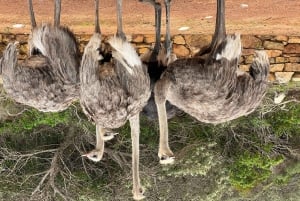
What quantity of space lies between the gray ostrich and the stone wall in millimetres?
1252

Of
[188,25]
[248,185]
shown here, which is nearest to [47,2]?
[188,25]

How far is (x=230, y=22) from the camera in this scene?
275cm

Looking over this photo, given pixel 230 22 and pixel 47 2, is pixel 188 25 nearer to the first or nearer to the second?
pixel 230 22

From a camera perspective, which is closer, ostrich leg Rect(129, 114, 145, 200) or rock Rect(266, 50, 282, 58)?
ostrich leg Rect(129, 114, 145, 200)

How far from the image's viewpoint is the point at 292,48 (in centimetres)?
328

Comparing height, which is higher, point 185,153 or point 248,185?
point 185,153

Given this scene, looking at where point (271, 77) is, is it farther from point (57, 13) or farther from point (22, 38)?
point (57, 13)

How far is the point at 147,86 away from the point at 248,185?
274 centimetres

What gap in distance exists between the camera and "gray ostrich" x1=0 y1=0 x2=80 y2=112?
1748 millimetres

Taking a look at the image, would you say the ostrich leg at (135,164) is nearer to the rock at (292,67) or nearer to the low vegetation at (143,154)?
the rock at (292,67)

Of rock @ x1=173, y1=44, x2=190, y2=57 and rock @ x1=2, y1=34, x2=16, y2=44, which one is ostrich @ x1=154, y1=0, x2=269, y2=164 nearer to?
rock @ x1=173, y1=44, x2=190, y2=57

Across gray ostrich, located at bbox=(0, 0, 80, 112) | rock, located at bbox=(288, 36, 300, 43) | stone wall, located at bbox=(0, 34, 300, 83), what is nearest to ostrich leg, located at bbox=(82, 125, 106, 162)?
gray ostrich, located at bbox=(0, 0, 80, 112)

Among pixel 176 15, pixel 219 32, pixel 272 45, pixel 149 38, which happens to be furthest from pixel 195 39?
pixel 219 32

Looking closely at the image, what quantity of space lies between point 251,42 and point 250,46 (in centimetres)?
3
